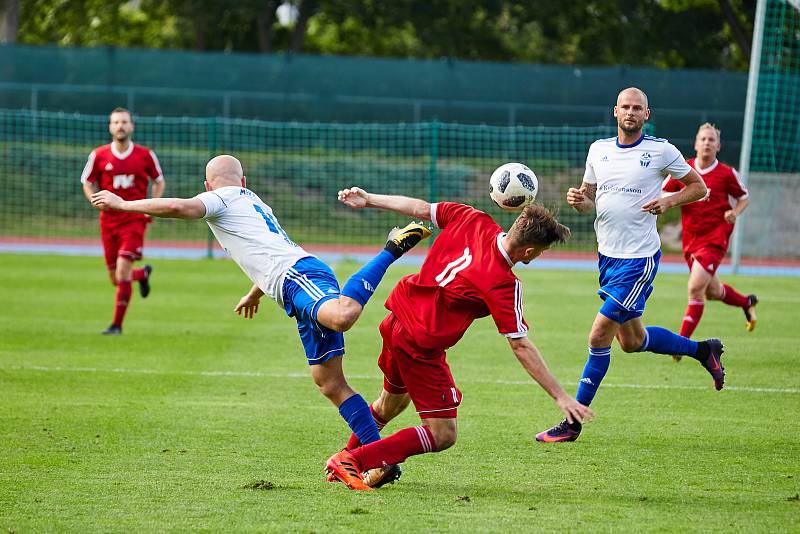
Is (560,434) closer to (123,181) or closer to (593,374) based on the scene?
(593,374)

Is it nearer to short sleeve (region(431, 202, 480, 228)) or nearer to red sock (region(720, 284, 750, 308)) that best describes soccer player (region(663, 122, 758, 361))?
red sock (region(720, 284, 750, 308))

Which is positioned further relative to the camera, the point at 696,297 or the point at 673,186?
the point at 696,297

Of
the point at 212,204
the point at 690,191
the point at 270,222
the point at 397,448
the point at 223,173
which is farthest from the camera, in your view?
the point at 690,191

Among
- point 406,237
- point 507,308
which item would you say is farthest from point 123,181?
point 507,308

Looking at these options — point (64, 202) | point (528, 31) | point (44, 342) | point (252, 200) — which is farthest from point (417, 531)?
point (528, 31)

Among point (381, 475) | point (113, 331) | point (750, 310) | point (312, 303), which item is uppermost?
point (312, 303)

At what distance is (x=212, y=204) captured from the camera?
19.9 ft

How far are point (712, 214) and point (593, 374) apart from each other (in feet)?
13.0

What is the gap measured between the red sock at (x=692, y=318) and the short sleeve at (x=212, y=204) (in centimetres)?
588

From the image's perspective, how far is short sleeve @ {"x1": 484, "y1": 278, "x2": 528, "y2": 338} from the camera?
541 centimetres

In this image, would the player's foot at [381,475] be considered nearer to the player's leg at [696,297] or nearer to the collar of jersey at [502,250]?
the collar of jersey at [502,250]

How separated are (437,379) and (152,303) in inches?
374

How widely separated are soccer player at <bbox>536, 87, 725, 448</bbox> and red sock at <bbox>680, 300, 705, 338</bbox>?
112 inches

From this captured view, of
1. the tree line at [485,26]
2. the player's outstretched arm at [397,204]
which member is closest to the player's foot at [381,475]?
the player's outstretched arm at [397,204]
